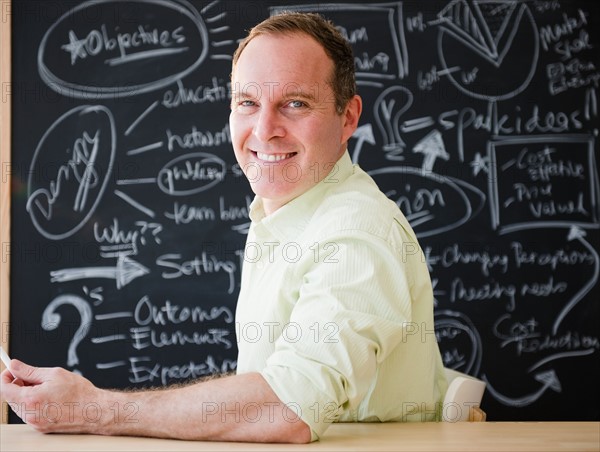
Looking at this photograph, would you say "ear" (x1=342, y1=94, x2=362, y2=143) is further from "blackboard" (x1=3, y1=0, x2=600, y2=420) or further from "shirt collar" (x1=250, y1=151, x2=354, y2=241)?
"blackboard" (x1=3, y1=0, x2=600, y2=420)

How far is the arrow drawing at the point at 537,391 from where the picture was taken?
3336mm

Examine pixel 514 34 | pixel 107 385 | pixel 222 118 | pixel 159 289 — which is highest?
pixel 514 34

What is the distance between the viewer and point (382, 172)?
3.40 meters

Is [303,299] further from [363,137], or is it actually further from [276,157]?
[363,137]

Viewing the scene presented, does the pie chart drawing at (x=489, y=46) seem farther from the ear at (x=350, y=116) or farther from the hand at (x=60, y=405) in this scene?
the hand at (x=60, y=405)

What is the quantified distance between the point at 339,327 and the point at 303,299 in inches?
4.1

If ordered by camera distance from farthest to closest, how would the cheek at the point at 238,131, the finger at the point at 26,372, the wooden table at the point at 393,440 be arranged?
the cheek at the point at 238,131 < the finger at the point at 26,372 < the wooden table at the point at 393,440

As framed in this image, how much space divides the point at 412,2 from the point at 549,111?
2.45 feet

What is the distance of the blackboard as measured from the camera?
11.0 feet

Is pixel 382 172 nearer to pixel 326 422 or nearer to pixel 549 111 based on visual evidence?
pixel 549 111

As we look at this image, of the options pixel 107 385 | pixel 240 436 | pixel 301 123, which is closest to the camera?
pixel 240 436

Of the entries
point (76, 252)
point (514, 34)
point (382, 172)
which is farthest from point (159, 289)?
point (514, 34)

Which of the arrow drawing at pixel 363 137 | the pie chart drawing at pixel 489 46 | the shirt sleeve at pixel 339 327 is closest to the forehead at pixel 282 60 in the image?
the shirt sleeve at pixel 339 327

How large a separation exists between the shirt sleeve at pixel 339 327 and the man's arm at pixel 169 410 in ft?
0.10
